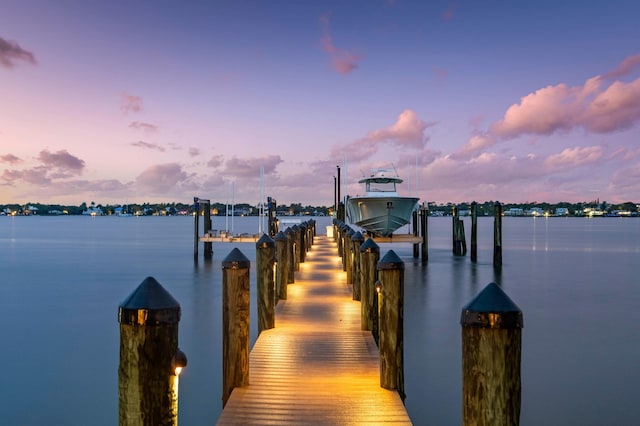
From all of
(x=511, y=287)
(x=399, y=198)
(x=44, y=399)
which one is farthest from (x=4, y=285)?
(x=511, y=287)

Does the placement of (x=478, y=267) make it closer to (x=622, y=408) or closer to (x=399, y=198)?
(x=399, y=198)

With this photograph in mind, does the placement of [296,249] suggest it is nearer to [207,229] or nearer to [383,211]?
[383,211]

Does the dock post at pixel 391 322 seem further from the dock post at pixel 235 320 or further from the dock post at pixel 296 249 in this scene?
the dock post at pixel 296 249

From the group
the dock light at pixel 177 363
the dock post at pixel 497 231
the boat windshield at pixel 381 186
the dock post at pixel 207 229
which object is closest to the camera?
the dock light at pixel 177 363

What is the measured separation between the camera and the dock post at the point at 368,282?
10.4 m

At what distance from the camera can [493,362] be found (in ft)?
11.7

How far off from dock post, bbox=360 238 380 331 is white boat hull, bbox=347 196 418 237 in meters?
23.8

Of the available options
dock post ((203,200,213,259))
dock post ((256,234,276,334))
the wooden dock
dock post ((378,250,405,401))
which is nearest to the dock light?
the wooden dock

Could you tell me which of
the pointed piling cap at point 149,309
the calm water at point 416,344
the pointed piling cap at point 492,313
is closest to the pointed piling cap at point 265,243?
the calm water at point 416,344

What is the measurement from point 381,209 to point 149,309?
103 feet

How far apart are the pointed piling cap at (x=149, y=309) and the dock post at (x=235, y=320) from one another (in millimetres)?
3380

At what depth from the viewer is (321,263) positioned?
23.1 m

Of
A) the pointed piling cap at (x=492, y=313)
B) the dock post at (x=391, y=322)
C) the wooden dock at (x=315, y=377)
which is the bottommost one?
the wooden dock at (x=315, y=377)

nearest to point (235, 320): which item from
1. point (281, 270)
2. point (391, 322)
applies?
point (391, 322)
